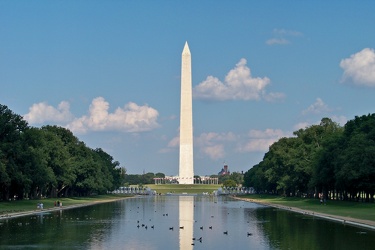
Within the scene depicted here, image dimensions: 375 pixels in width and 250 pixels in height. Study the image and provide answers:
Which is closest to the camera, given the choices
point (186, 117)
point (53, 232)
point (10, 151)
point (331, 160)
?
point (53, 232)

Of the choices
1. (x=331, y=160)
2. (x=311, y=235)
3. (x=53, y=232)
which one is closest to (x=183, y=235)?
(x=311, y=235)

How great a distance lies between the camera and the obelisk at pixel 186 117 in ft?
447

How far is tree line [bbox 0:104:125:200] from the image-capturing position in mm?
67875

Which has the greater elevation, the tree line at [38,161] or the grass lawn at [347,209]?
the tree line at [38,161]

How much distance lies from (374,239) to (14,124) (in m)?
47.8

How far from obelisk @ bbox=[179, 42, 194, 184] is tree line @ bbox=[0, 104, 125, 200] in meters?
34.1

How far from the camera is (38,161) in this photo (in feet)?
241

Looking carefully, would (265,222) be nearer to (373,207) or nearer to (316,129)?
(373,207)

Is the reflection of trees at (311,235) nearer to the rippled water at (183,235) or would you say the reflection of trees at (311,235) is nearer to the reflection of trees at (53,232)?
the rippled water at (183,235)

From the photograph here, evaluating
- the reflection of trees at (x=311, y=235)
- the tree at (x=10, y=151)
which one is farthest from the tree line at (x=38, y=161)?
the reflection of trees at (x=311, y=235)

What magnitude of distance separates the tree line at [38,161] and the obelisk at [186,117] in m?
34.1

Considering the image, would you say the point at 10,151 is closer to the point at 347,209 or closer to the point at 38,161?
the point at 38,161

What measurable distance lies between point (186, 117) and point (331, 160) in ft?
215

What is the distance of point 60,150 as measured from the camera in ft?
294
